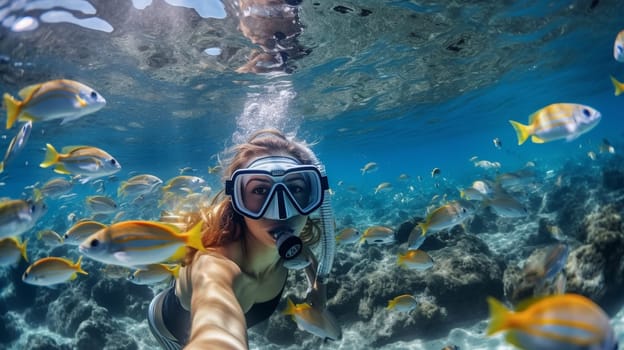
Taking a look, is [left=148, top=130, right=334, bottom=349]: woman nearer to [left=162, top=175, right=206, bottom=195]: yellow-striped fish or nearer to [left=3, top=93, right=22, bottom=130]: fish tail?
[left=3, top=93, right=22, bottom=130]: fish tail

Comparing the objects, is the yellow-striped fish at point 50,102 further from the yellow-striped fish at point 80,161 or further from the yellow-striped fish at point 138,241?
the yellow-striped fish at point 138,241

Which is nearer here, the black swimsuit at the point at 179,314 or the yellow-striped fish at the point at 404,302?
the black swimsuit at the point at 179,314

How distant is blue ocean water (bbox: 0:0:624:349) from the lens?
9977 mm

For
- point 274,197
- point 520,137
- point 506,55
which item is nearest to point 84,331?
point 274,197

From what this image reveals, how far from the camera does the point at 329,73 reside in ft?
55.8

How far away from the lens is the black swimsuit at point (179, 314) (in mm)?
3598

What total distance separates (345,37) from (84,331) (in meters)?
12.3

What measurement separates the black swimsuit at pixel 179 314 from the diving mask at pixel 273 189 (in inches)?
51.4

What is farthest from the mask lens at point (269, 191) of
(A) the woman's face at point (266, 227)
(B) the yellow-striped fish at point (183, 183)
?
(B) the yellow-striped fish at point (183, 183)

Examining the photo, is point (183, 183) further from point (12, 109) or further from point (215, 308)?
point (215, 308)

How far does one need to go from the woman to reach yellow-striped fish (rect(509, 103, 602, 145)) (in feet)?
8.77

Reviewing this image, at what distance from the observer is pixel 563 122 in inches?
149

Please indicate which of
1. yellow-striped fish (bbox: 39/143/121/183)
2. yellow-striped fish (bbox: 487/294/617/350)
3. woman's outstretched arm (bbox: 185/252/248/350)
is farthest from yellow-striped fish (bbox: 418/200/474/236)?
yellow-striped fish (bbox: 39/143/121/183)

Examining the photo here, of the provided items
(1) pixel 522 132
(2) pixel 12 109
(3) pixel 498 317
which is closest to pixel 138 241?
(3) pixel 498 317
